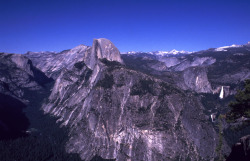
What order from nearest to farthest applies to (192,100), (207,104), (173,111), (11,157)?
(11,157)
(173,111)
(192,100)
(207,104)

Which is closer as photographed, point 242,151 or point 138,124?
point 242,151

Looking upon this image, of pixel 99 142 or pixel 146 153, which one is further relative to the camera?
pixel 99 142

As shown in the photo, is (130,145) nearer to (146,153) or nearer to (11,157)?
(146,153)

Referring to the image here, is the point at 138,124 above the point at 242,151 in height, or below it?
below

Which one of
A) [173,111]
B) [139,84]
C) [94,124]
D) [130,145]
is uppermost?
[139,84]

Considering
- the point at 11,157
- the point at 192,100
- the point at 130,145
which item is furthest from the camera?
the point at 192,100

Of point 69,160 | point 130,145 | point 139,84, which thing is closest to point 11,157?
point 69,160

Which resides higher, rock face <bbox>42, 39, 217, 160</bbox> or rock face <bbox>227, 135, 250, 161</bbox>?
rock face <bbox>227, 135, 250, 161</bbox>
